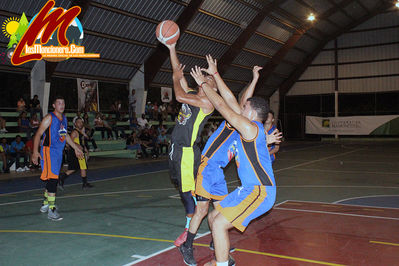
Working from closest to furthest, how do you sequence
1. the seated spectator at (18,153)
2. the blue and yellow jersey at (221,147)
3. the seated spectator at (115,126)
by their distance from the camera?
the blue and yellow jersey at (221,147) < the seated spectator at (18,153) < the seated spectator at (115,126)

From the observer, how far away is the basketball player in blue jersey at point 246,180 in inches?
141

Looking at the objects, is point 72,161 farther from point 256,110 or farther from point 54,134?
point 256,110

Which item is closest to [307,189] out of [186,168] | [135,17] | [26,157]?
[186,168]

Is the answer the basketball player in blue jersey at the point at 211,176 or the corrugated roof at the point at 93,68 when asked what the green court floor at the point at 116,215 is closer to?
the basketball player in blue jersey at the point at 211,176

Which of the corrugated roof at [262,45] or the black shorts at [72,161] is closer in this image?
the black shorts at [72,161]

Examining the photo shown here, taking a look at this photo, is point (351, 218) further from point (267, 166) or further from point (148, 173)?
point (148, 173)

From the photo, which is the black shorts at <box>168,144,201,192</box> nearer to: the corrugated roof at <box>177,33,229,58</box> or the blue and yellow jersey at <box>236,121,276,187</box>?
the blue and yellow jersey at <box>236,121,276,187</box>

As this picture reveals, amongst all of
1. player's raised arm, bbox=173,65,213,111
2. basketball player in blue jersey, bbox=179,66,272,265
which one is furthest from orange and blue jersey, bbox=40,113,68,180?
basketball player in blue jersey, bbox=179,66,272,265

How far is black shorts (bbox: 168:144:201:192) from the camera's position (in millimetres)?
4855

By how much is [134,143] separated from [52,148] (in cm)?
1179

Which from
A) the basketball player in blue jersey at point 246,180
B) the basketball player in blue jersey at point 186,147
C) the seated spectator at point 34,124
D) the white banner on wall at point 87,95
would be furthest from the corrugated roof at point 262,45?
the basketball player in blue jersey at point 246,180

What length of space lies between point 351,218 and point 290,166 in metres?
8.68

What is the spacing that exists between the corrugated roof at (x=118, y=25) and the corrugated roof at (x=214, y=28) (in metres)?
2.82

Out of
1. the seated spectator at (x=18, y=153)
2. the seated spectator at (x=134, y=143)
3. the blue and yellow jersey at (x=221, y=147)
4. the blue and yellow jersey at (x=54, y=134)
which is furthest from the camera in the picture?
the seated spectator at (x=134, y=143)
